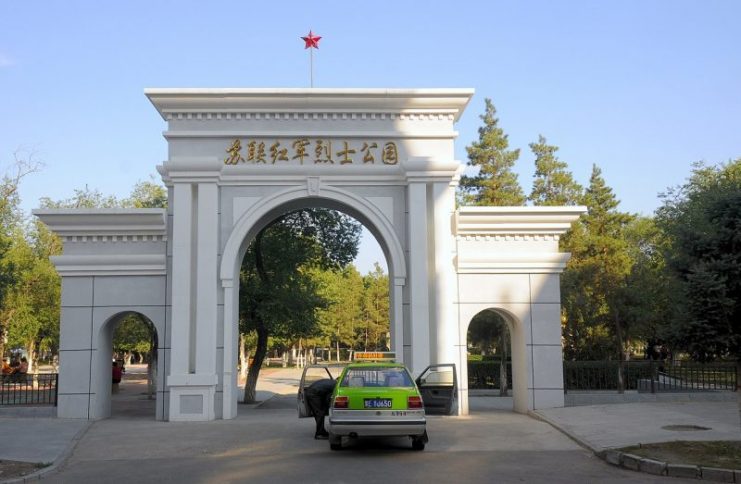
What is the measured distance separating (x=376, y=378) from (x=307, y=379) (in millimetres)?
2172

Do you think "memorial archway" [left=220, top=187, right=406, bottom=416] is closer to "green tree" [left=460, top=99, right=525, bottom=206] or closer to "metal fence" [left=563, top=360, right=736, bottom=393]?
"metal fence" [left=563, top=360, right=736, bottom=393]

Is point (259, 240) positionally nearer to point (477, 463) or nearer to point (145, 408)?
point (145, 408)

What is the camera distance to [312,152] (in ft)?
60.2

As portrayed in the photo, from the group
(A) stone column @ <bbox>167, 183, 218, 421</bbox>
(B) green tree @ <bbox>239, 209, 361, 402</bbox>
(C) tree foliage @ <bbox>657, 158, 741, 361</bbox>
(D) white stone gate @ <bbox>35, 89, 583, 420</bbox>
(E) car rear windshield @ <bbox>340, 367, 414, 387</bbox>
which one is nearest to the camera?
(C) tree foliage @ <bbox>657, 158, 741, 361</bbox>

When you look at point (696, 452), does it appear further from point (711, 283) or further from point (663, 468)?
point (711, 283)

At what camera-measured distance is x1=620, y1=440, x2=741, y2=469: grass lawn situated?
10078 millimetres

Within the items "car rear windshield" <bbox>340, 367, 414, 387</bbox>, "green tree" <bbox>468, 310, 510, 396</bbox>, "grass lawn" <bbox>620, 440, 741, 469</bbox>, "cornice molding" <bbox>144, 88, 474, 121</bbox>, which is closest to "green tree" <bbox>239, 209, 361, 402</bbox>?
"cornice molding" <bbox>144, 88, 474, 121</bbox>

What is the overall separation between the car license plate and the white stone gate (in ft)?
20.0

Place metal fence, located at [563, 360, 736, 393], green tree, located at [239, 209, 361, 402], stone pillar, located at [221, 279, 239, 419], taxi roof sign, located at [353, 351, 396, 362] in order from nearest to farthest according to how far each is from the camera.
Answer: taxi roof sign, located at [353, 351, 396, 362] → stone pillar, located at [221, 279, 239, 419] → metal fence, located at [563, 360, 736, 393] → green tree, located at [239, 209, 361, 402]

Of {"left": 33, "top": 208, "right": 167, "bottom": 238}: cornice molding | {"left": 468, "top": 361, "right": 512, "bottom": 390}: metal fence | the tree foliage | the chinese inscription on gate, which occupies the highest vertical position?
the chinese inscription on gate

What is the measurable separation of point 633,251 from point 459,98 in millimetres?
31344

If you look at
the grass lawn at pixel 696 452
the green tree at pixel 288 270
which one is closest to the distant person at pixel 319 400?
the grass lawn at pixel 696 452

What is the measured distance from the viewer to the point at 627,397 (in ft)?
63.9

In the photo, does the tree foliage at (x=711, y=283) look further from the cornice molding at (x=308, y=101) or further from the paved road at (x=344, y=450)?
the cornice molding at (x=308, y=101)
